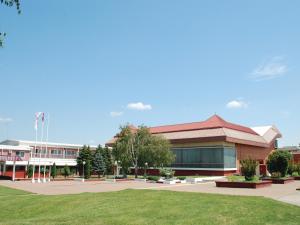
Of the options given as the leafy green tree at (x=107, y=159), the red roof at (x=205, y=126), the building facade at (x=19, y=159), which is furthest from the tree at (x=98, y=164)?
the red roof at (x=205, y=126)

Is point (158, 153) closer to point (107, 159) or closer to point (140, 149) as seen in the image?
point (140, 149)

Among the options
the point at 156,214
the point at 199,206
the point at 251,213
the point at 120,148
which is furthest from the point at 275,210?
the point at 120,148

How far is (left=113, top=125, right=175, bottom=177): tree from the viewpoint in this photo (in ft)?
142

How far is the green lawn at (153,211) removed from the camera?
443 inches

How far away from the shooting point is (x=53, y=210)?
1566cm

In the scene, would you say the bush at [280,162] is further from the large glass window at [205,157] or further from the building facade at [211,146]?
the large glass window at [205,157]

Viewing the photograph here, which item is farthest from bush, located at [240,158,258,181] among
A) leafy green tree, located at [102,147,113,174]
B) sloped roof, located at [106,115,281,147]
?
leafy green tree, located at [102,147,113,174]

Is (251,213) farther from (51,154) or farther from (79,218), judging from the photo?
(51,154)

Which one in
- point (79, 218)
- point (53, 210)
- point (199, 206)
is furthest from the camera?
point (53, 210)

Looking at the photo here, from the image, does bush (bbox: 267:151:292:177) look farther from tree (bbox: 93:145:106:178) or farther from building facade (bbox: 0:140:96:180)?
tree (bbox: 93:145:106:178)

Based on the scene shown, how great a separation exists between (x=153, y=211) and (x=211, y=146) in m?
35.8

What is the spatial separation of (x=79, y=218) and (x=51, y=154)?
161 feet

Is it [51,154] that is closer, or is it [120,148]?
[120,148]

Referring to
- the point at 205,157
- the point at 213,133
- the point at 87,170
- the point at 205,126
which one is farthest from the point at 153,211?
the point at 205,126
